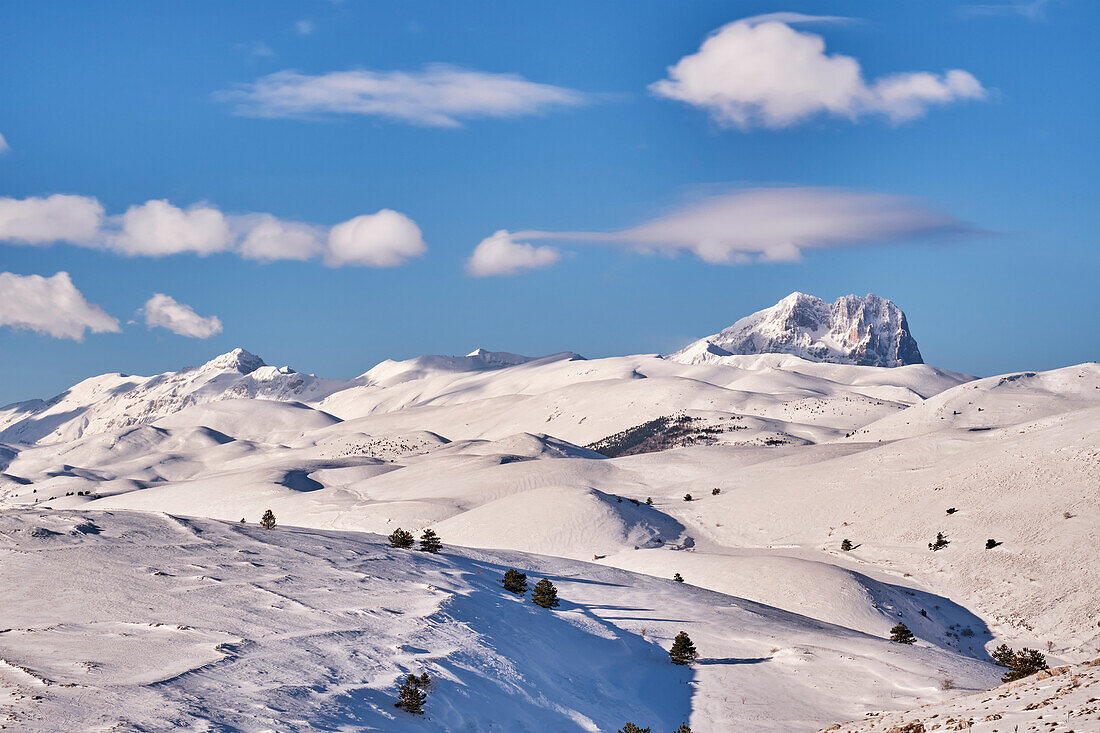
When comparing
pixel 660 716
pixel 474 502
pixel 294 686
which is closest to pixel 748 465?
pixel 474 502

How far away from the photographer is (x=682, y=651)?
86.8ft

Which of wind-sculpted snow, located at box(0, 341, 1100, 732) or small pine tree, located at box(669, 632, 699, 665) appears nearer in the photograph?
wind-sculpted snow, located at box(0, 341, 1100, 732)

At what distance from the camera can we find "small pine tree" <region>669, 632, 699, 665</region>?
26.5 meters

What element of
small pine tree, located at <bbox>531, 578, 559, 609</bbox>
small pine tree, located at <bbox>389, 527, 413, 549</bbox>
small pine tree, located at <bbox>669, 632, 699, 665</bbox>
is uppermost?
small pine tree, located at <bbox>389, 527, 413, 549</bbox>

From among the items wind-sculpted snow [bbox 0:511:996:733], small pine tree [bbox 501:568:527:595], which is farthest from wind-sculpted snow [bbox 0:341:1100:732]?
small pine tree [bbox 501:568:527:595]

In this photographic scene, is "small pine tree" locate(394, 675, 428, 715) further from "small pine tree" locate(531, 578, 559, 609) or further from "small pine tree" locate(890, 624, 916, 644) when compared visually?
"small pine tree" locate(890, 624, 916, 644)

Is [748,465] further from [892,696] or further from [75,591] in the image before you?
[75,591]

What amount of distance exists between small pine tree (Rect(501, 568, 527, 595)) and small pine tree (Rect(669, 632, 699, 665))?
6.06 m

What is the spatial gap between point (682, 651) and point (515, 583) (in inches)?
263

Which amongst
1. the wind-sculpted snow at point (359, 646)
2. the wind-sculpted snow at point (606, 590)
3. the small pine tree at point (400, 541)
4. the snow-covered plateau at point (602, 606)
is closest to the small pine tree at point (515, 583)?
the wind-sculpted snow at point (359, 646)

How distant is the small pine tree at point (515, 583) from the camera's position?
3059 centimetres

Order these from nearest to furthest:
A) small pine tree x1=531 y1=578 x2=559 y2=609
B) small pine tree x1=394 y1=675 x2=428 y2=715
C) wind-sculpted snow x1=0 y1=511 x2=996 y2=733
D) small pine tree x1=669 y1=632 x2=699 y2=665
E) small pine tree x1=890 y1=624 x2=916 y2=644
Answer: wind-sculpted snow x1=0 y1=511 x2=996 y2=733 < small pine tree x1=394 y1=675 x2=428 y2=715 < small pine tree x1=669 y1=632 x2=699 y2=665 < small pine tree x1=531 y1=578 x2=559 y2=609 < small pine tree x1=890 y1=624 x2=916 y2=644

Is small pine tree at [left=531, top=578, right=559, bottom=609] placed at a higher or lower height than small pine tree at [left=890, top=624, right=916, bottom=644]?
higher

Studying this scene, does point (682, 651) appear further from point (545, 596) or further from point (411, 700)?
point (411, 700)
